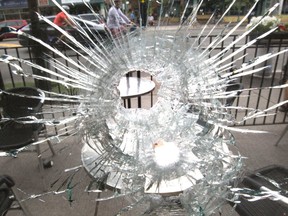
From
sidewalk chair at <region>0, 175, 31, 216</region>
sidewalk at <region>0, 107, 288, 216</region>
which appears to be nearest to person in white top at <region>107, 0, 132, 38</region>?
sidewalk at <region>0, 107, 288, 216</region>

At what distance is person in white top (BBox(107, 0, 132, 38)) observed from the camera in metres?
1.48

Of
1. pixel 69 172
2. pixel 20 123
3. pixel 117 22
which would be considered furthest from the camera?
pixel 20 123

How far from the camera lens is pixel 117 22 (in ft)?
4.95

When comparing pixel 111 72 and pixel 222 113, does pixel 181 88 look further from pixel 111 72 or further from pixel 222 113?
pixel 111 72

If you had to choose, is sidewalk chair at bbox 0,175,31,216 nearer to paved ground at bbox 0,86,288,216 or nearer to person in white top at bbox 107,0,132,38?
paved ground at bbox 0,86,288,216

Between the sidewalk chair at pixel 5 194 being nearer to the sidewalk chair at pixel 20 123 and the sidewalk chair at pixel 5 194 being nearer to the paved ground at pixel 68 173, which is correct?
the paved ground at pixel 68 173

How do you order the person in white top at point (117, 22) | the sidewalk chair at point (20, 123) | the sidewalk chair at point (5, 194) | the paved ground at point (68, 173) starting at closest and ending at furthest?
the person in white top at point (117, 22) < the sidewalk chair at point (5, 194) < the paved ground at point (68, 173) < the sidewalk chair at point (20, 123)

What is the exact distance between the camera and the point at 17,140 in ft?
8.36

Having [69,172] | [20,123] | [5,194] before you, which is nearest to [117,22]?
[69,172]

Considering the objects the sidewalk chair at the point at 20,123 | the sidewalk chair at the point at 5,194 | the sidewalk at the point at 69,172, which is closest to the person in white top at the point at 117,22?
the sidewalk at the point at 69,172

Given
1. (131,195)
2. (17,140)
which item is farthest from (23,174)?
(131,195)

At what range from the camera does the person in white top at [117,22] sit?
1.48 metres

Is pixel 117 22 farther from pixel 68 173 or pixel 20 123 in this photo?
pixel 20 123

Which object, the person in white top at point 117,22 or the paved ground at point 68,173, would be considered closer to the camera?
the person in white top at point 117,22
